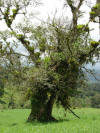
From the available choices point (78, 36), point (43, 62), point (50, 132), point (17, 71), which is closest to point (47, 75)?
point (43, 62)

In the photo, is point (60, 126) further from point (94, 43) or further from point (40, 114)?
point (94, 43)

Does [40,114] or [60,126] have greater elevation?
[40,114]

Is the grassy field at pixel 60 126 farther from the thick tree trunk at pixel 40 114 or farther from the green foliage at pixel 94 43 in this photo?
the green foliage at pixel 94 43

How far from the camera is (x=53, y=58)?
53.1 ft

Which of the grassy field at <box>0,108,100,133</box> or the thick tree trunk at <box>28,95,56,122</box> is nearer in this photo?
the grassy field at <box>0,108,100,133</box>

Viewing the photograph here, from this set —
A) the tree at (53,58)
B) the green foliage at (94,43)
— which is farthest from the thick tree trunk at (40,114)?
the green foliage at (94,43)

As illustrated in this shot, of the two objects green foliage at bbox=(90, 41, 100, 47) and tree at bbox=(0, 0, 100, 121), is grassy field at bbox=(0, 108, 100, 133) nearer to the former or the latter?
tree at bbox=(0, 0, 100, 121)

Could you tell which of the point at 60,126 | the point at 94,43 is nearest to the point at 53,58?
the point at 94,43

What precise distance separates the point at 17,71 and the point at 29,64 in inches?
43.0

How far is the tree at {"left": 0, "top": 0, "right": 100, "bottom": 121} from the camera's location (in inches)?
614

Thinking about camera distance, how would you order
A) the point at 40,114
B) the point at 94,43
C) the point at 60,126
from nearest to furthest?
1. the point at 60,126
2. the point at 94,43
3. the point at 40,114

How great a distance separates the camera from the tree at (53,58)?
51.1 feet

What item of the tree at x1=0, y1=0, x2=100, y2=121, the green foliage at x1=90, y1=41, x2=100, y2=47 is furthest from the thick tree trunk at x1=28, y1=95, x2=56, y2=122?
the green foliage at x1=90, y1=41, x2=100, y2=47

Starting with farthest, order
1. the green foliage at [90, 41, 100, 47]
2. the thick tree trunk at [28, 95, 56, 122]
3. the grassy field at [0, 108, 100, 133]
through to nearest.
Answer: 1. the thick tree trunk at [28, 95, 56, 122]
2. the green foliage at [90, 41, 100, 47]
3. the grassy field at [0, 108, 100, 133]
